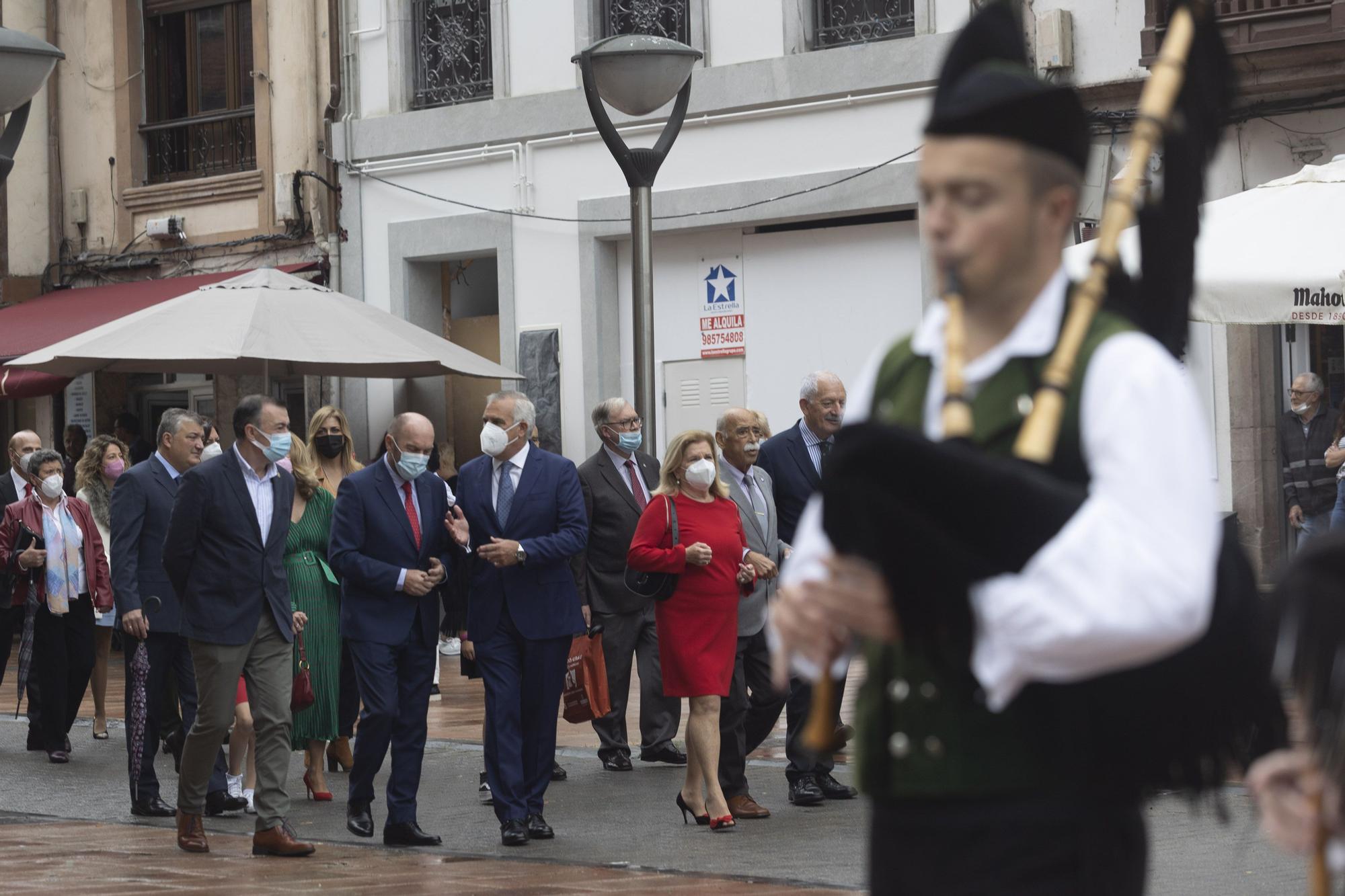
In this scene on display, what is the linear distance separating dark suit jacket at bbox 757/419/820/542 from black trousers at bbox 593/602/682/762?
5.09 ft

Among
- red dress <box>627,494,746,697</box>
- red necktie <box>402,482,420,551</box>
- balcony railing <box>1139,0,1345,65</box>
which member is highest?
balcony railing <box>1139,0,1345,65</box>

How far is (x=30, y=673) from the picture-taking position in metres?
12.8

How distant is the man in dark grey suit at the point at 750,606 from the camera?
939 centimetres

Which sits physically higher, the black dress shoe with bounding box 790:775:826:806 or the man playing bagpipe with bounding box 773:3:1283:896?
the man playing bagpipe with bounding box 773:3:1283:896

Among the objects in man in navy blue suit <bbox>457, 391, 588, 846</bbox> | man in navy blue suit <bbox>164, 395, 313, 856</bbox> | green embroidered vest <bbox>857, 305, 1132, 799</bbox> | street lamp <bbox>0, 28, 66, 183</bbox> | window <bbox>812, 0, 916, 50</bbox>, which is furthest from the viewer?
window <bbox>812, 0, 916, 50</bbox>

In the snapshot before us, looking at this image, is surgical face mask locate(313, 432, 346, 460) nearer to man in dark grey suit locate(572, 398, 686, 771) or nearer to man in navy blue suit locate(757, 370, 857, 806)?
man in dark grey suit locate(572, 398, 686, 771)

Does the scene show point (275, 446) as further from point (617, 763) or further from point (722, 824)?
point (617, 763)

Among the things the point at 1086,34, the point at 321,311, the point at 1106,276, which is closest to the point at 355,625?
the point at 321,311

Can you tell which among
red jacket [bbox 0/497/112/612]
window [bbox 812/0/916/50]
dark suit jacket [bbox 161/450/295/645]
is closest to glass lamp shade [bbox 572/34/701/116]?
dark suit jacket [bbox 161/450/295/645]

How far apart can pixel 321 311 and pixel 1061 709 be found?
12506 mm

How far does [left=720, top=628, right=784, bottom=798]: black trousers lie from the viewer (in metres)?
9.38

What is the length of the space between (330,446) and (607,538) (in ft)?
6.36

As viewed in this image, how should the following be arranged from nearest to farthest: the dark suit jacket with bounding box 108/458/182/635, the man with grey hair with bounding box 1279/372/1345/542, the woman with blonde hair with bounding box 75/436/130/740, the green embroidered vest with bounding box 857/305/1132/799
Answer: the green embroidered vest with bounding box 857/305/1132/799, the dark suit jacket with bounding box 108/458/182/635, the woman with blonde hair with bounding box 75/436/130/740, the man with grey hair with bounding box 1279/372/1345/542

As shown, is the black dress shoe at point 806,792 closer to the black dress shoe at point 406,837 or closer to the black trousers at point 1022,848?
the black dress shoe at point 406,837
